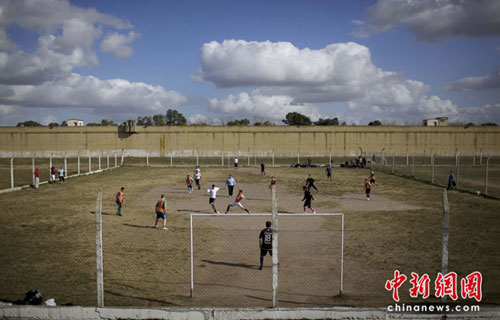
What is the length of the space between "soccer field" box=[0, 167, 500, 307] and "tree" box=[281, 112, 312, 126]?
4241 inches

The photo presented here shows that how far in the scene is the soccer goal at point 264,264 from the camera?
8.74 meters

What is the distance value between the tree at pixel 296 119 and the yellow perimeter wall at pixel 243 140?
5907 centimetres

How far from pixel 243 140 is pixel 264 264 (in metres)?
57.5

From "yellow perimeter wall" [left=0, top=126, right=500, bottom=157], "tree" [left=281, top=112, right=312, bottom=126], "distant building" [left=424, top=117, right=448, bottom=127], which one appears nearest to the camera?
"yellow perimeter wall" [left=0, top=126, right=500, bottom=157]

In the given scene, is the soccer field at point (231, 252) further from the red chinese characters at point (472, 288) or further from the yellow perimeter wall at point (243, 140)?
the yellow perimeter wall at point (243, 140)

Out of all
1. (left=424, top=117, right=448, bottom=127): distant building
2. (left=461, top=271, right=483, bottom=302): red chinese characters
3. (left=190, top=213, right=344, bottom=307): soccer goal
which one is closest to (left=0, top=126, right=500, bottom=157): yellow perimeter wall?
(left=424, top=117, right=448, bottom=127): distant building

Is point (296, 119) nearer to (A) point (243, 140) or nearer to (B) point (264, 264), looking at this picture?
(A) point (243, 140)

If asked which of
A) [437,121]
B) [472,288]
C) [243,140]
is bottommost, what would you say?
[472,288]

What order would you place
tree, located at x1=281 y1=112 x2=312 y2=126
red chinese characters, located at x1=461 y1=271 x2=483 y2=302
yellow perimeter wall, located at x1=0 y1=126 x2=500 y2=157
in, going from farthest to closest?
1. tree, located at x1=281 y1=112 x2=312 y2=126
2. yellow perimeter wall, located at x1=0 y1=126 x2=500 y2=157
3. red chinese characters, located at x1=461 y1=271 x2=483 y2=302

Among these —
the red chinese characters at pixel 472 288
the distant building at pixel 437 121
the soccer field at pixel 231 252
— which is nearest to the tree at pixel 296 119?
the distant building at pixel 437 121

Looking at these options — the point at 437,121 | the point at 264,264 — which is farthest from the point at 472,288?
the point at 437,121

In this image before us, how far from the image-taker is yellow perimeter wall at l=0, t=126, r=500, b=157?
6744 cm

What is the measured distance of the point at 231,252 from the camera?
40.1ft

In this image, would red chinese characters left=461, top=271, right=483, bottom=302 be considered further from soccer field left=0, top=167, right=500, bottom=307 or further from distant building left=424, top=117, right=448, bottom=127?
distant building left=424, top=117, right=448, bottom=127
